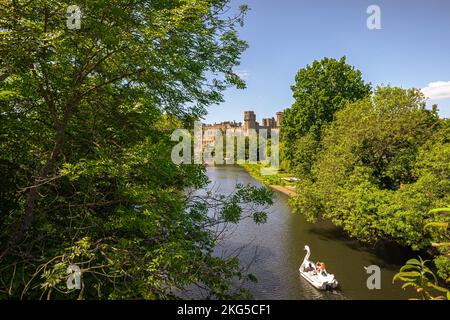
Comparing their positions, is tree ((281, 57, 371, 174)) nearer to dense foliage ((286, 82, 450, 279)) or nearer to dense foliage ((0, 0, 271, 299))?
dense foliage ((286, 82, 450, 279))

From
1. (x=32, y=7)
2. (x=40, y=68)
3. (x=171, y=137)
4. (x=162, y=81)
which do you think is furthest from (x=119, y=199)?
(x=32, y=7)

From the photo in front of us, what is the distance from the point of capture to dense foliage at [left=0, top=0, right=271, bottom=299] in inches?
213

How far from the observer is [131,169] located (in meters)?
6.21

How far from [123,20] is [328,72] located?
30994 millimetres

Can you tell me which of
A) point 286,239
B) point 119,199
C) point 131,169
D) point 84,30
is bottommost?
point 286,239

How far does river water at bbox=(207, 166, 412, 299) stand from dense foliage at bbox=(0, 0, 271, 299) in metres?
5.34

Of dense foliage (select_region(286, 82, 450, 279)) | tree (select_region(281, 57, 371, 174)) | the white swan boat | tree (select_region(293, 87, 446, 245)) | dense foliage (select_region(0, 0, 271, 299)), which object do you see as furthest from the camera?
tree (select_region(281, 57, 371, 174))

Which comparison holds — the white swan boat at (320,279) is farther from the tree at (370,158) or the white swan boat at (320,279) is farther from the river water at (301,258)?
the tree at (370,158)

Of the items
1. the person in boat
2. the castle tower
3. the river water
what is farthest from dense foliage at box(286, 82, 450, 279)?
the castle tower

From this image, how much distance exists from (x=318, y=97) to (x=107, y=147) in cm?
2992

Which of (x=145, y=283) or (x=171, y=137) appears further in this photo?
(x=171, y=137)
